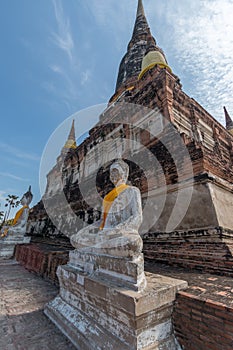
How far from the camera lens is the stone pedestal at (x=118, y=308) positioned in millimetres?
1803

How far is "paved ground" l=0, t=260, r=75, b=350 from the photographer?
219 centimetres

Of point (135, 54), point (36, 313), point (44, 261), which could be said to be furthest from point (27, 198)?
point (135, 54)

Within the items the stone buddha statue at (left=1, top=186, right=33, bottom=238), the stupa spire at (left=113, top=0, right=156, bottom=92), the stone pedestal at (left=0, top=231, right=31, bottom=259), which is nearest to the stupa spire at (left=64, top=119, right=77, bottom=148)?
the stupa spire at (left=113, top=0, right=156, bottom=92)

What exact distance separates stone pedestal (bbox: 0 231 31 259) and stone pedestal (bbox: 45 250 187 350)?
7279 mm

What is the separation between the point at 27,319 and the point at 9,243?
7.06 m

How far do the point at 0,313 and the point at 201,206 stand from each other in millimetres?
4254

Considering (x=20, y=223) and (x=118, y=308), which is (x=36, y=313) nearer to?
(x=118, y=308)

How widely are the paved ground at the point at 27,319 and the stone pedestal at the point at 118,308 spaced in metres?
0.18

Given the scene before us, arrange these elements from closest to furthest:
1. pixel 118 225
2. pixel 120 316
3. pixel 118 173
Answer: pixel 120 316 < pixel 118 225 < pixel 118 173

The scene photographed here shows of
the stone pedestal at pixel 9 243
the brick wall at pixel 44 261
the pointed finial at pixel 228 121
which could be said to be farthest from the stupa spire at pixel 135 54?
the brick wall at pixel 44 261

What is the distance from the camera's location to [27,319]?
2.77 meters

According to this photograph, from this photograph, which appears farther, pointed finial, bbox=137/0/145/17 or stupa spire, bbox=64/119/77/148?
stupa spire, bbox=64/119/77/148

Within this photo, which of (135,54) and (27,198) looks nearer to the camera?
(27,198)

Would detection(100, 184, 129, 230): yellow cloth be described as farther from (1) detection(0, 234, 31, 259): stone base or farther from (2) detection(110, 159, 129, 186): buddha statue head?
(1) detection(0, 234, 31, 259): stone base
